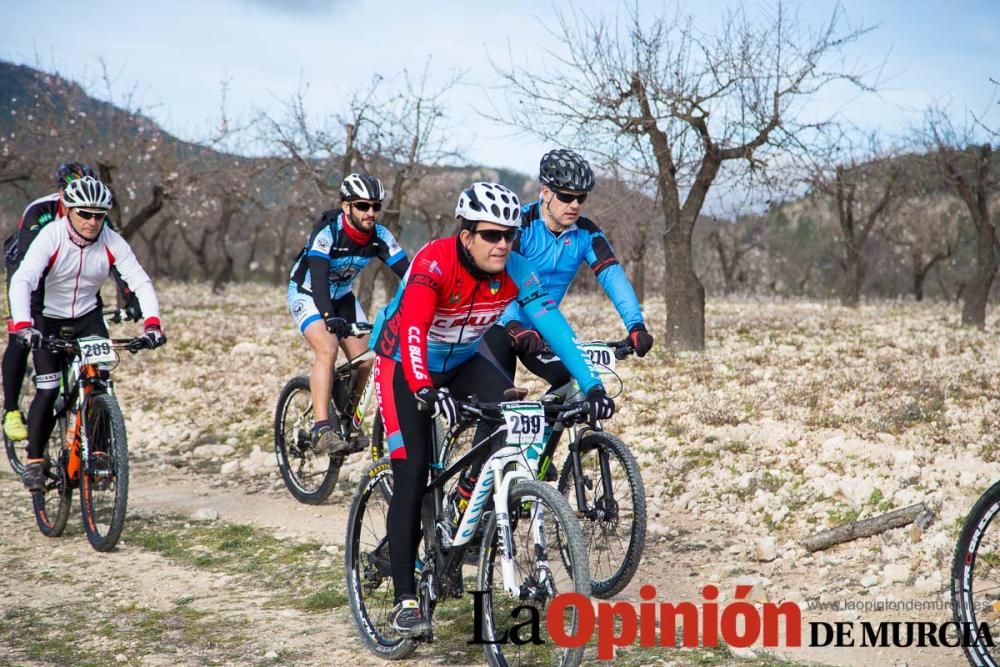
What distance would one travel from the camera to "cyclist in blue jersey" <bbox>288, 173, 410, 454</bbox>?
7.77 metres

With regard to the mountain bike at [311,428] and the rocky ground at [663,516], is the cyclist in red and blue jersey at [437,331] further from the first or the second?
the mountain bike at [311,428]

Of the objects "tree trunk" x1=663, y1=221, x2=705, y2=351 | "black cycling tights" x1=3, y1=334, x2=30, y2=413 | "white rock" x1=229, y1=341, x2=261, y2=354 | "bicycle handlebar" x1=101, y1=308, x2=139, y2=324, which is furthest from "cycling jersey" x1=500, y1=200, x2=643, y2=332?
"white rock" x1=229, y1=341, x2=261, y2=354

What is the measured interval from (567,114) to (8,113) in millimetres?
26094

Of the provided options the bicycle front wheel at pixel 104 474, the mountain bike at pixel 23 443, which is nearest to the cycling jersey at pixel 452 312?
the bicycle front wheel at pixel 104 474

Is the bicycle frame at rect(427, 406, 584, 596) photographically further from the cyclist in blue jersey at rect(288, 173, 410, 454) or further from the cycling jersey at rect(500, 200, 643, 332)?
the cyclist in blue jersey at rect(288, 173, 410, 454)

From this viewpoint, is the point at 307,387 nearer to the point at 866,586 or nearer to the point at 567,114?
the point at 866,586

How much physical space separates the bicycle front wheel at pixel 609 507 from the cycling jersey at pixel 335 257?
8.78 ft

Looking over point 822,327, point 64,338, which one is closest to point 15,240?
point 64,338

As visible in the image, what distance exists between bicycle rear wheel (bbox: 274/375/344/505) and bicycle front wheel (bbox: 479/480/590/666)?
167 inches

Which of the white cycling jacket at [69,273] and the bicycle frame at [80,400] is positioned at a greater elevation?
the white cycling jacket at [69,273]

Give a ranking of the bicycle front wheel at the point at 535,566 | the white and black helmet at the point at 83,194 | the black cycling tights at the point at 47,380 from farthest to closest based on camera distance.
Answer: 1. the black cycling tights at the point at 47,380
2. the white and black helmet at the point at 83,194
3. the bicycle front wheel at the point at 535,566

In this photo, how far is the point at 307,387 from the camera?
867 centimetres

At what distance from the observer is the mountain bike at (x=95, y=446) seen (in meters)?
6.85

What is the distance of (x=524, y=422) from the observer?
4164 millimetres
